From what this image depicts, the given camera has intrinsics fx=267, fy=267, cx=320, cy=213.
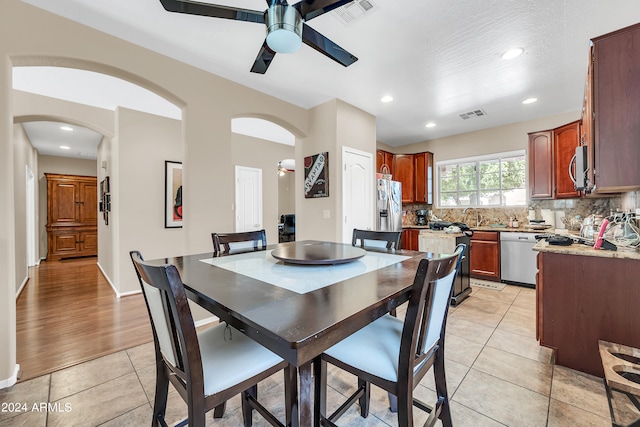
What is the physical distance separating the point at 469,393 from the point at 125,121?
16.0 feet

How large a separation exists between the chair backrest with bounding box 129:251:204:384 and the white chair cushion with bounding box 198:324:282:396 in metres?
0.09

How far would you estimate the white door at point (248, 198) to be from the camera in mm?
5348

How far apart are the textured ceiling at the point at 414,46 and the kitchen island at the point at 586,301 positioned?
1783 millimetres

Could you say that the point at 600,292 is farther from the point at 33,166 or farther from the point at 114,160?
the point at 33,166

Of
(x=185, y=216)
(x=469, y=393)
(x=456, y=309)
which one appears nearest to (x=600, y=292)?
(x=469, y=393)

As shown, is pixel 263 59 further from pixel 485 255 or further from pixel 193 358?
pixel 485 255

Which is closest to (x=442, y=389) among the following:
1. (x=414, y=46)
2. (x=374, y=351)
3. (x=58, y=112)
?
(x=374, y=351)

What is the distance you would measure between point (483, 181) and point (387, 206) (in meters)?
2.02

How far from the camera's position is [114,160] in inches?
154

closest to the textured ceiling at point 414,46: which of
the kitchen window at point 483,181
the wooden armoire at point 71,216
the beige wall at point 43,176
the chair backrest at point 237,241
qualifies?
the kitchen window at point 483,181

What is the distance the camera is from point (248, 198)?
5465 mm

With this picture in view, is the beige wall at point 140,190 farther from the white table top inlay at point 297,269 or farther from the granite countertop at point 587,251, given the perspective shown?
the granite countertop at point 587,251

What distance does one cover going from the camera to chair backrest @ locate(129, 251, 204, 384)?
2.81ft

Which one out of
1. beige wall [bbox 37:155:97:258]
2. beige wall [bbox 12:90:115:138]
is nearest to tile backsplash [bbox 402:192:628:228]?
beige wall [bbox 12:90:115:138]
